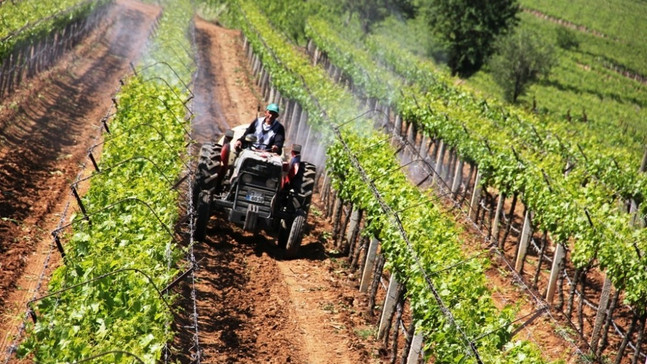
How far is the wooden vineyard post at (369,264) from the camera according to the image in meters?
13.2

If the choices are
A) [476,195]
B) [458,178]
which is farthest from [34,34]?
[476,195]

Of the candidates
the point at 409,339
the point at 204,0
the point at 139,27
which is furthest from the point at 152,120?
the point at 204,0

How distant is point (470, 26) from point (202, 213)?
1488 inches

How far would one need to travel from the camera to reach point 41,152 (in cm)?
1742

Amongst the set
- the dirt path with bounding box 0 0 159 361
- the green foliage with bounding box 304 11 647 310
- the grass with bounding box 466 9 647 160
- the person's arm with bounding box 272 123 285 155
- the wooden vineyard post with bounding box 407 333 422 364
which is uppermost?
Answer: the person's arm with bounding box 272 123 285 155

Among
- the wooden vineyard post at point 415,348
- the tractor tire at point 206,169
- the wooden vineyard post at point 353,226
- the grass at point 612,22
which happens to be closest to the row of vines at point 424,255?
the wooden vineyard post at point 415,348

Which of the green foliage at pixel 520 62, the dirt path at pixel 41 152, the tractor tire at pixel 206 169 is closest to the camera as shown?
the dirt path at pixel 41 152

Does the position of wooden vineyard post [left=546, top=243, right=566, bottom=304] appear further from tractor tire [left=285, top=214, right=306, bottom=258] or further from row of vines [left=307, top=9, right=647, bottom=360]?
tractor tire [left=285, top=214, right=306, bottom=258]

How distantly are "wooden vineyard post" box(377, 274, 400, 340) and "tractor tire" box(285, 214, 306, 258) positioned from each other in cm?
221

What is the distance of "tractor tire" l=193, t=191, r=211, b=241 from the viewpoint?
1324cm

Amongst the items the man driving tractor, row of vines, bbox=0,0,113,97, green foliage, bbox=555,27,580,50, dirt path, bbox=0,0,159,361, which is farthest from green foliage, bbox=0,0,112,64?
green foliage, bbox=555,27,580,50

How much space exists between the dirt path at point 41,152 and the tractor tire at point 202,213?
7.45 feet

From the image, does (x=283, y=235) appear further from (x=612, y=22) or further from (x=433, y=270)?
(x=612, y=22)

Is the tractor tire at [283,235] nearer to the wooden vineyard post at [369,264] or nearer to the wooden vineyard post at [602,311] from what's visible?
the wooden vineyard post at [369,264]
